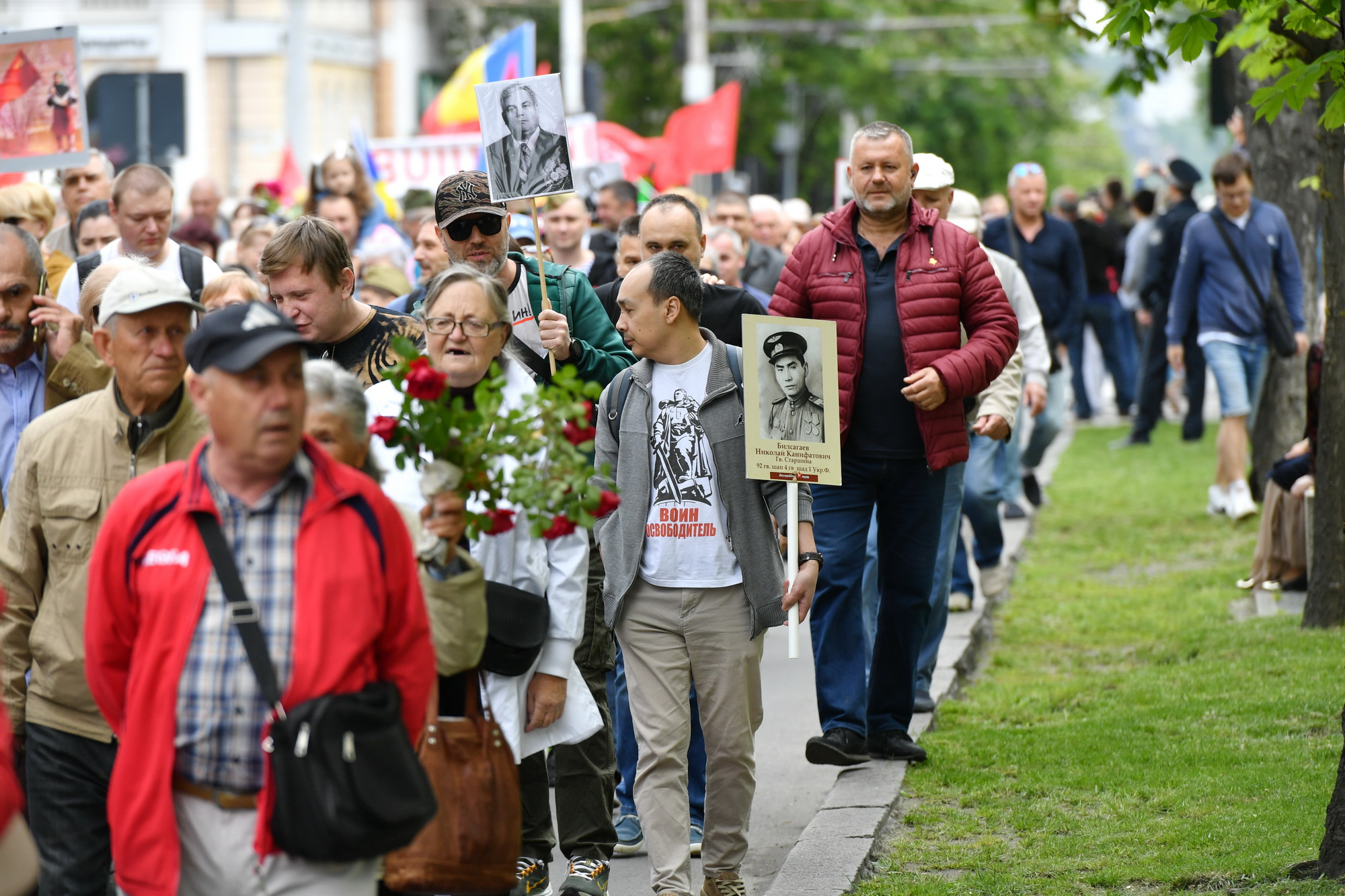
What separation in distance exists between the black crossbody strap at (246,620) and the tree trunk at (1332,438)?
632 centimetres

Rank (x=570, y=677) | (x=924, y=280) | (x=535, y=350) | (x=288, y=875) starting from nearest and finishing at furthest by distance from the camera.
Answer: (x=288, y=875), (x=570, y=677), (x=535, y=350), (x=924, y=280)

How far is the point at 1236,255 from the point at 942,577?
5.61 metres

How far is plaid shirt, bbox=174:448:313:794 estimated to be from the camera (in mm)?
3455

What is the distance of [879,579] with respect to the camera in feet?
22.7

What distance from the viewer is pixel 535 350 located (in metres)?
6.05

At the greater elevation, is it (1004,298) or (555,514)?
(1004,298)

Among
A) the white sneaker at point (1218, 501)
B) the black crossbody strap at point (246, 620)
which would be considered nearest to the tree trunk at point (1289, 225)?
the white sneaker at point (1218, 501)

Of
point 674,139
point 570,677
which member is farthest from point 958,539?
point 674,139

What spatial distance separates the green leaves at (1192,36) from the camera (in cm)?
572

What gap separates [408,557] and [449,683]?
2.16 feet

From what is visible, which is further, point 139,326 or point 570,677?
point 570,677

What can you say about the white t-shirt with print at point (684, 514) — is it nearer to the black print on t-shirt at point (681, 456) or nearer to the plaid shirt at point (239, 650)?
the black print on t-shirt at point (681, 456)

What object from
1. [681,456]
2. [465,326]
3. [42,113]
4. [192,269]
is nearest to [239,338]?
[465,326]

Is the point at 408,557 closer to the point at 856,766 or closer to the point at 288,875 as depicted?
the point at 288,875
